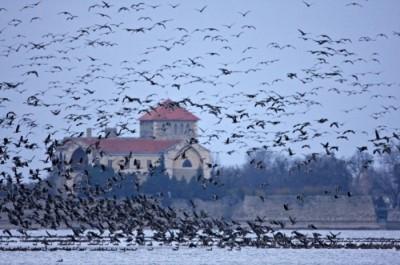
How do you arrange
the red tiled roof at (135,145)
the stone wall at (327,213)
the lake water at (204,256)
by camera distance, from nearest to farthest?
the lake water at (204,256)
the stone wall at (327,213)
the red tiled roof at (135,145)

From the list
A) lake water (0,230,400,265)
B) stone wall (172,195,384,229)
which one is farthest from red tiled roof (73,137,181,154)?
lake water (0,230,400,265)

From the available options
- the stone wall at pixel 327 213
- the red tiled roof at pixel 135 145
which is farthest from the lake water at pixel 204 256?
the red tiled roof at pixel 135 145

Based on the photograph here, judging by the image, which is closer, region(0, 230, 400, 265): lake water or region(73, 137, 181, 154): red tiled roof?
region(0, 230, 400, 265): lake water

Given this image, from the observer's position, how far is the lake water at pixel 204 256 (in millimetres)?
80375

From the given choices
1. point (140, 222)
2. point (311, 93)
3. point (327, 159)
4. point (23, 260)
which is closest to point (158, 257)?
point (140, 222)

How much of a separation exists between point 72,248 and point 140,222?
9684mm

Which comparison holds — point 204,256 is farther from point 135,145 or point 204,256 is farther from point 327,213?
point 135,145

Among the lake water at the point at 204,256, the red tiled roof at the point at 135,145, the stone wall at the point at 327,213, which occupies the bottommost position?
the lake water at the point at 204,256

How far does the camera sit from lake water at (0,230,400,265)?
3164 inches

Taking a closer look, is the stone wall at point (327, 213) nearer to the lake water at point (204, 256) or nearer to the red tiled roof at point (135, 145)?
the red tiled roof at point (135, 145)

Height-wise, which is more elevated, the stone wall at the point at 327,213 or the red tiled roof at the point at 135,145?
the red tiled roof at the point at 135,145

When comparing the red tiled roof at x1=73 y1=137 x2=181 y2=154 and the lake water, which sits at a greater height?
the red tiled roof at x1=73 y1=137 x2=181 y2=154

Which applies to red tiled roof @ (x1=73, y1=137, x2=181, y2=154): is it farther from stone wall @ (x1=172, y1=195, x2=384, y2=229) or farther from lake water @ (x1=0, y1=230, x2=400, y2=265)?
lake water @ (x1=0, y1=230, x2=400, y2=265)

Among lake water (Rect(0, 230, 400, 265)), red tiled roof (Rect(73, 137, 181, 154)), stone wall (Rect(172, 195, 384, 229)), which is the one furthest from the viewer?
A: red tiled roof (Rect(73, 137, 181, 154))
